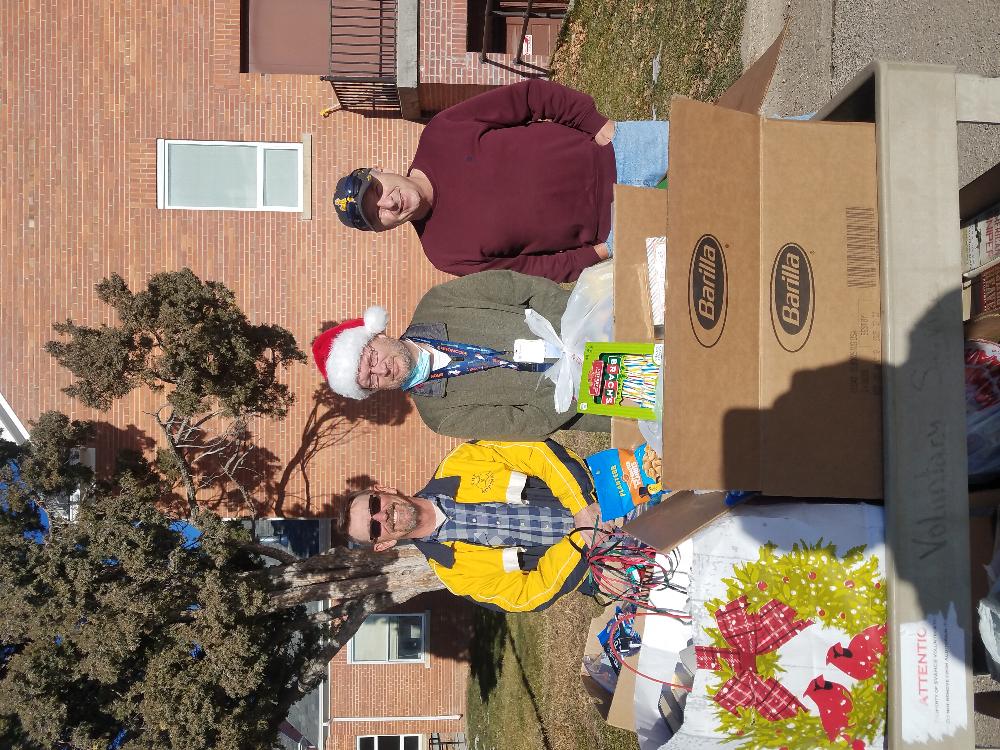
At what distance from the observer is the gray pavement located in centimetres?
373

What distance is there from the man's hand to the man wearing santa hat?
79 centimetres

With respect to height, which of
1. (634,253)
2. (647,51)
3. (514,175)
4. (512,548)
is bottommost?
(512,548)

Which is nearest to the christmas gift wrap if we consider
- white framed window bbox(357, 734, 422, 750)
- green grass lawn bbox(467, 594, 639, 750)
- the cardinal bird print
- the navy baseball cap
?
the cardinal bird print

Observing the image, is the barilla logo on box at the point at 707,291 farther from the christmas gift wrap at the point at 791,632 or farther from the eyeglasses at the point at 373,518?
the eyeglasses at the point at 373,518

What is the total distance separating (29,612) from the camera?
5.55m

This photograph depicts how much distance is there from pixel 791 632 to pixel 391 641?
12424mm

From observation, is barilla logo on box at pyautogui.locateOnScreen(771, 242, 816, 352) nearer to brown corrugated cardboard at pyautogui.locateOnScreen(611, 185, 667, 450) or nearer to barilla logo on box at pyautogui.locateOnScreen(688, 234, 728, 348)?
barilla logo on box at pyautogui.locateOnScreen(688, 234, 728, 348)

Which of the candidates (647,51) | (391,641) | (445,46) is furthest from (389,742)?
(647,51)

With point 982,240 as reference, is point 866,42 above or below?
above

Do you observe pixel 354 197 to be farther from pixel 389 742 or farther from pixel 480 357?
pixel 389 742

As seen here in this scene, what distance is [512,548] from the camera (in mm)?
4062

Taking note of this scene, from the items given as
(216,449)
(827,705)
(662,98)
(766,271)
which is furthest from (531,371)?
(216,449)

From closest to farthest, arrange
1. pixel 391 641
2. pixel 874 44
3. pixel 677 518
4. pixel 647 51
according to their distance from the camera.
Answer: pixel 677 518, pixel 874 44, pixel 647 51, pixel 391 641

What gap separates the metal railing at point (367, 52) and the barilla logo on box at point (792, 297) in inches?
337
